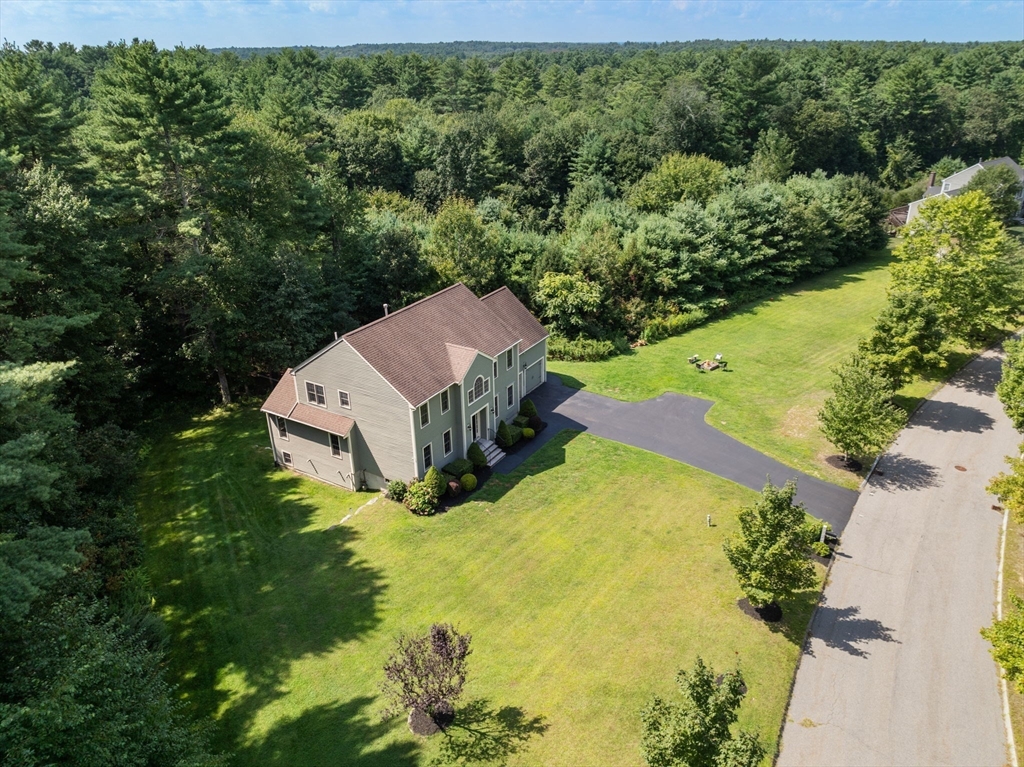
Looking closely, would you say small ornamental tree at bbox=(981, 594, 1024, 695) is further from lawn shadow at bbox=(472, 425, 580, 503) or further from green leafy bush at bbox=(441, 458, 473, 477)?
green leafy bush at bbox=(441, 458, 473, 477)

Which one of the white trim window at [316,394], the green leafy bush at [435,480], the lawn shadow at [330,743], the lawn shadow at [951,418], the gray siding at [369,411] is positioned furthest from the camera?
the lawn shadow at [951,418]

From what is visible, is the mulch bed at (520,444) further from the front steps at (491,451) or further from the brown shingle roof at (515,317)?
the brown shingle roof at (515,317)

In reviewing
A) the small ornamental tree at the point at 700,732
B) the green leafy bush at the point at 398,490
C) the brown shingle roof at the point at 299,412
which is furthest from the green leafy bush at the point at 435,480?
the small ornamental tree at the point at 700,732

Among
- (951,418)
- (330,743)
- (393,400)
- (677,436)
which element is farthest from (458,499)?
(951,418)

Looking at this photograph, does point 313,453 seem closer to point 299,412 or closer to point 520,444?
point 299,412

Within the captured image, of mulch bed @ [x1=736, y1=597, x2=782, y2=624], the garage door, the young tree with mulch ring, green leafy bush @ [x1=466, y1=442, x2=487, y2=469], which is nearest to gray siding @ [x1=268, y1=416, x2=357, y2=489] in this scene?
green leafy bush @ [x1=466, y1=442, x2=487, y2=469]
